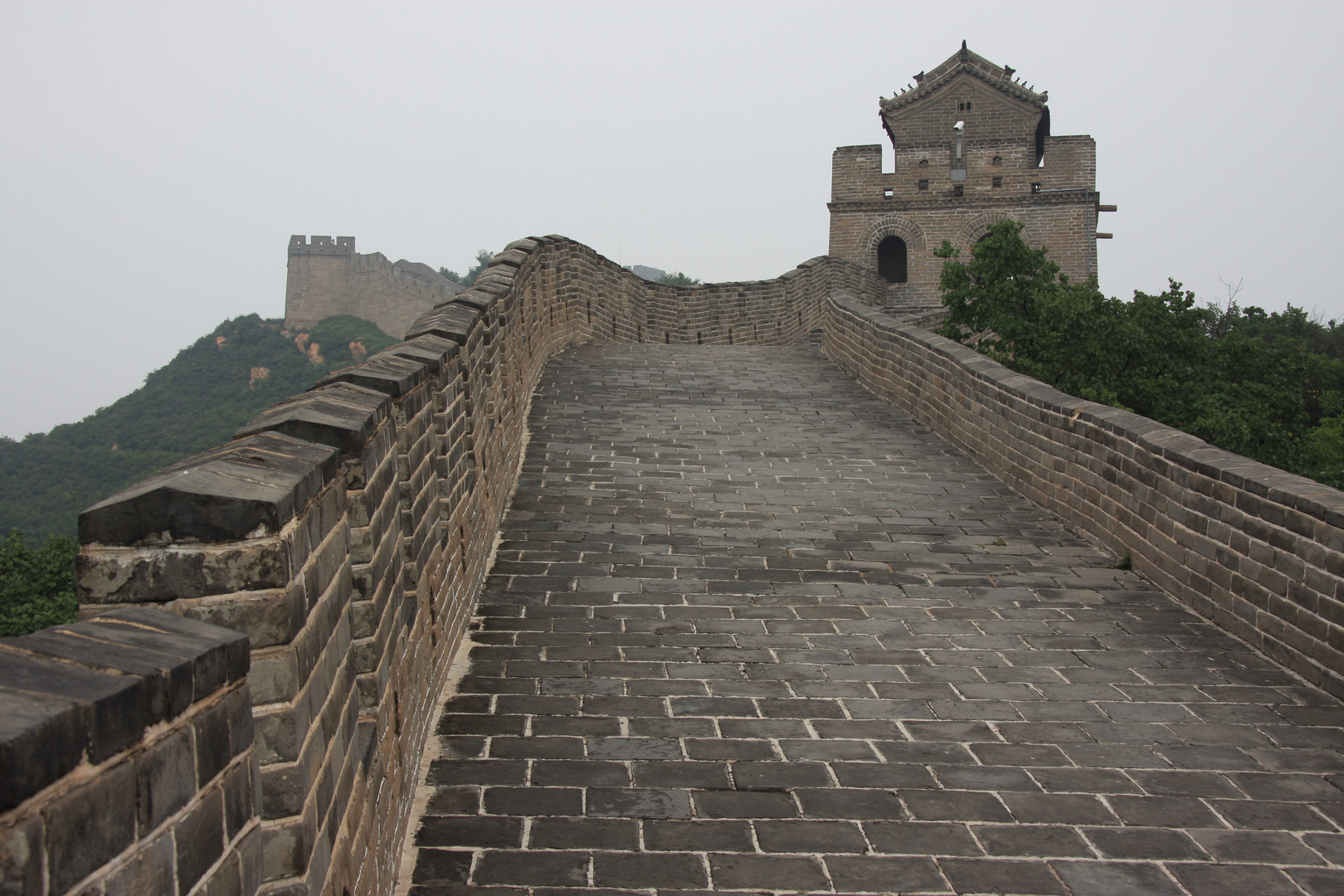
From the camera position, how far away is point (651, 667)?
5316mm

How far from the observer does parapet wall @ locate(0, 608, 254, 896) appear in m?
1.10

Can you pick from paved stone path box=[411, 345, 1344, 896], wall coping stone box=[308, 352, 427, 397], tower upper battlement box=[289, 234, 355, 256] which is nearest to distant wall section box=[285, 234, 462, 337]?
tower upper battlement box=[289, 234, 355, 256]

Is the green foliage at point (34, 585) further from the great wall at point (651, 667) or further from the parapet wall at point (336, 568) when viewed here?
the parapet wall at point (336, 568)

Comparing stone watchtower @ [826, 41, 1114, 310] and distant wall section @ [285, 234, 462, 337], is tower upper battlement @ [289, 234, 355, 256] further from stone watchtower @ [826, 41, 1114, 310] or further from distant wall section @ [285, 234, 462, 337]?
stone watchtower @ [826, 41, 1114, 310]

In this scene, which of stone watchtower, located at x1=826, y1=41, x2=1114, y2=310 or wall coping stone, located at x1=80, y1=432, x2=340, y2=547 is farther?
stone watchtower, located at x1=826, y1=41, x2=1114, y2=310

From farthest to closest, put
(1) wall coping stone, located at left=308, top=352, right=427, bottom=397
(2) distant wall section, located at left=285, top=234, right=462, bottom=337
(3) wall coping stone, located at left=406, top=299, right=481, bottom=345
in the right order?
(2) distant wall section, located at left=285, top=234, right=462, bottom=337 < (3) wall coping stone, located at left=406, top=299, right=481, bottom=345 < (1) wall coping stone, located at left=308, top=352, right=427, bottom=397

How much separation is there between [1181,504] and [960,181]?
95.3 ft

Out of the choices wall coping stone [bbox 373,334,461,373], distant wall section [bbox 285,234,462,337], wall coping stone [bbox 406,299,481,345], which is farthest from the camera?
distant wall section [bbox 285,234,462,337]

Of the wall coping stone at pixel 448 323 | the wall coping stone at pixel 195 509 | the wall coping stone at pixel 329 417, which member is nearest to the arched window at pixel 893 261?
the wall coping stone at pixel 448 323

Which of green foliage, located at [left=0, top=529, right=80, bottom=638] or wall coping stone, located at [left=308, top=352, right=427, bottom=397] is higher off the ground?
wall coping stone, located at [left=308, top=352, right=427, bottom=397]

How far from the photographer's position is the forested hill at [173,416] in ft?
170

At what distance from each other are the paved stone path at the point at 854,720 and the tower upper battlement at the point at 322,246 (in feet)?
207

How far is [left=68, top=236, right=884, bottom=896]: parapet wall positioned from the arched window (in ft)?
101

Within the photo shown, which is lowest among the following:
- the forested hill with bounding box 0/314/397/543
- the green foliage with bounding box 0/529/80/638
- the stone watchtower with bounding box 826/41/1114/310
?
the green foliage with bounding box 0/529/80/638
